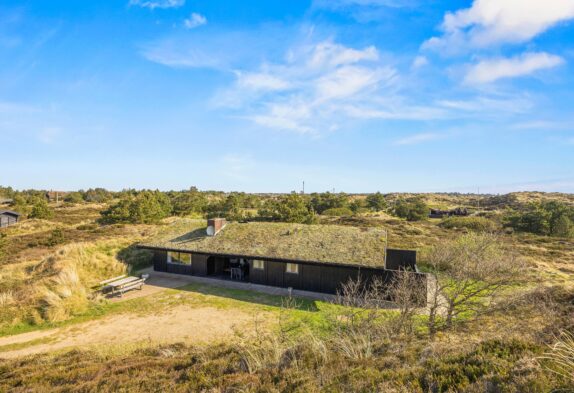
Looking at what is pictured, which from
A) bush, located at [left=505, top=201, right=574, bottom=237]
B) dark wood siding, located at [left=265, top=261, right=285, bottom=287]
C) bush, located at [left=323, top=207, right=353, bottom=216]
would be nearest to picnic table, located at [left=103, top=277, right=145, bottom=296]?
dark wood siding, located at [left=265, top=261, right=285, bottom=287]

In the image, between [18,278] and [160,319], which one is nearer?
[160,319]

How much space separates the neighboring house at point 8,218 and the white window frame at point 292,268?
5158 cm

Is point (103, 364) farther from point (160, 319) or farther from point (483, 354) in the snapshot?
point (483, 354)

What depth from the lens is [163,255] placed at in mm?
22547

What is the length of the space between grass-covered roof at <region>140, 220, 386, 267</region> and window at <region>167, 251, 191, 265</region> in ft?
3.06

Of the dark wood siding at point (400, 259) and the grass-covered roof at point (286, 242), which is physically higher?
the grass-covered roof at point (286, 242)

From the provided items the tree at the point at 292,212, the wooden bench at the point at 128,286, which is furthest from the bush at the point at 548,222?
the wooden bench at the point at 128,286

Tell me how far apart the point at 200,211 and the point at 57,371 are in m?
49.3

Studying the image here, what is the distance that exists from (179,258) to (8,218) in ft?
146

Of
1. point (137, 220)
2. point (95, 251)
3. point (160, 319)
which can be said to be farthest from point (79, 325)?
point (137, 220)

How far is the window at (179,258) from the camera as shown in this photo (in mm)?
21906

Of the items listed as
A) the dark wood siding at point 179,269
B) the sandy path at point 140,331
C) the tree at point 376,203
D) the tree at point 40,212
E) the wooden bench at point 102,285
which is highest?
the tree at point 376,203

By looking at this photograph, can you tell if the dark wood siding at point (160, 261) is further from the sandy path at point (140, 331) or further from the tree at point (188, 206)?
the tree at point (188, 206)

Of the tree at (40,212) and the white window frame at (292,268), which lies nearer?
the white window frame at (292,268)
